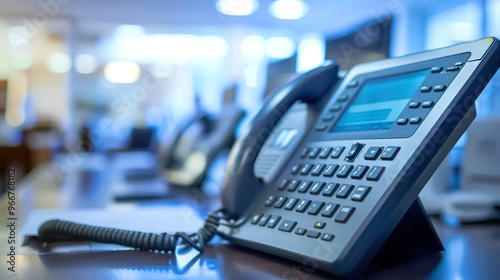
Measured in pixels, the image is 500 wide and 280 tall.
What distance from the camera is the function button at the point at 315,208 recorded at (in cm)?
37

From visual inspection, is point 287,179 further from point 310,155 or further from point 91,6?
point 91,6

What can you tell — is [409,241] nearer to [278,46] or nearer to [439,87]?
[439,87]

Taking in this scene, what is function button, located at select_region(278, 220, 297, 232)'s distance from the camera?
376 mm

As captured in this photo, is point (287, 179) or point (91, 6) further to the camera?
point (91, 6)

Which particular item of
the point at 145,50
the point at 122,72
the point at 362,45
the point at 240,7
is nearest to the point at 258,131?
the point at 362,45

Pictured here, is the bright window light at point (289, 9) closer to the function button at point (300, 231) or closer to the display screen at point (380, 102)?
the display screen at point (380, 102)

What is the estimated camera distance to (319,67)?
0.51 metres

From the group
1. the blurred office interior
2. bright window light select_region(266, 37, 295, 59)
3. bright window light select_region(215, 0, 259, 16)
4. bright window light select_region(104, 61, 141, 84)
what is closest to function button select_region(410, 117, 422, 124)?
the blurred office interior

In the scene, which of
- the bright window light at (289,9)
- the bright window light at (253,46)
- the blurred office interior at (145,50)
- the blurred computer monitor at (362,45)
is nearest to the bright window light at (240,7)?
the blurred office interior at (145,50)

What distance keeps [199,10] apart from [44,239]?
18.6 feet

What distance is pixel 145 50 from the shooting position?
28.2 ft

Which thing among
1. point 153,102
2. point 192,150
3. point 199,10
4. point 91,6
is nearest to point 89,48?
point 153,102

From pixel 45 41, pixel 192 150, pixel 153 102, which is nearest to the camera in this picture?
pixel 192 150

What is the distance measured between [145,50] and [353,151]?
8609 millimetres
